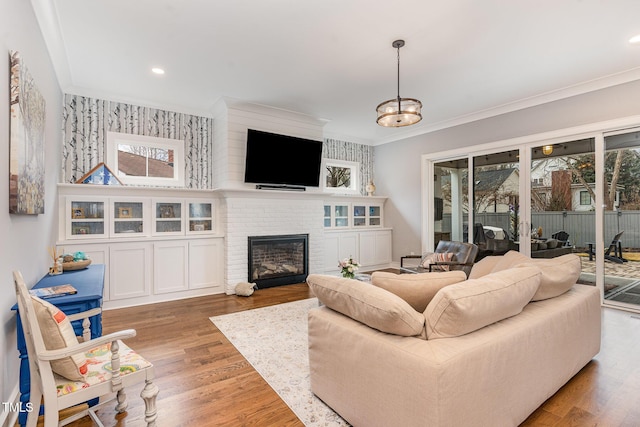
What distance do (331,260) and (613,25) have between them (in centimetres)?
479

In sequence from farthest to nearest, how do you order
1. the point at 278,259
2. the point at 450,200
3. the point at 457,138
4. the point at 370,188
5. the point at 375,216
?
1. the point at 375,216
2. the point at 370,188
3. the point at 450,200
4. the point at 457,138
5. the point at 278,259

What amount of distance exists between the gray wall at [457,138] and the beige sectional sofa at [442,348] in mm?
3134

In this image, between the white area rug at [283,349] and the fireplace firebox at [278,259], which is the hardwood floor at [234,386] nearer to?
the white area rug at [283,349]

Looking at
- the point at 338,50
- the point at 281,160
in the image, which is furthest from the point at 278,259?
the point at 338,50

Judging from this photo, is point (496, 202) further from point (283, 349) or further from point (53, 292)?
point (53, 292)

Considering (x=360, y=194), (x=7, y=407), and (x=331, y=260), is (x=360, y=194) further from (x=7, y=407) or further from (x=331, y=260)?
(x=7, y=407)

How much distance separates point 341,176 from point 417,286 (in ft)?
16.9

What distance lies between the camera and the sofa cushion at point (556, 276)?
6.66 ft

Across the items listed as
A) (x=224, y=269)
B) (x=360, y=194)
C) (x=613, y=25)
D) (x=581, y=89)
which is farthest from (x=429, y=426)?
(x=360, y=194)

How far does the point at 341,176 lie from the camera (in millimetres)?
6691

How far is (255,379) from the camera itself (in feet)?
7.55

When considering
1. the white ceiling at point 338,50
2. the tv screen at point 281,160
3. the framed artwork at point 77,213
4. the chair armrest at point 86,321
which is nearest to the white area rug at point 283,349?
the chair armrest at point 86,321

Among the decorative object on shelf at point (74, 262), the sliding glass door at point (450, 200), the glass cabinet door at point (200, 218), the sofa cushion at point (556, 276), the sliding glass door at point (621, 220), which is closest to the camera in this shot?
the sofa cushion at point (556, 276)

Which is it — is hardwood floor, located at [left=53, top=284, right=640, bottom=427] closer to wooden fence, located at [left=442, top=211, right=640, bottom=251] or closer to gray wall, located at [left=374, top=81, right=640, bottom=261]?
wooden fence, located at [left=442, top=211, right=640, bottom=251]
